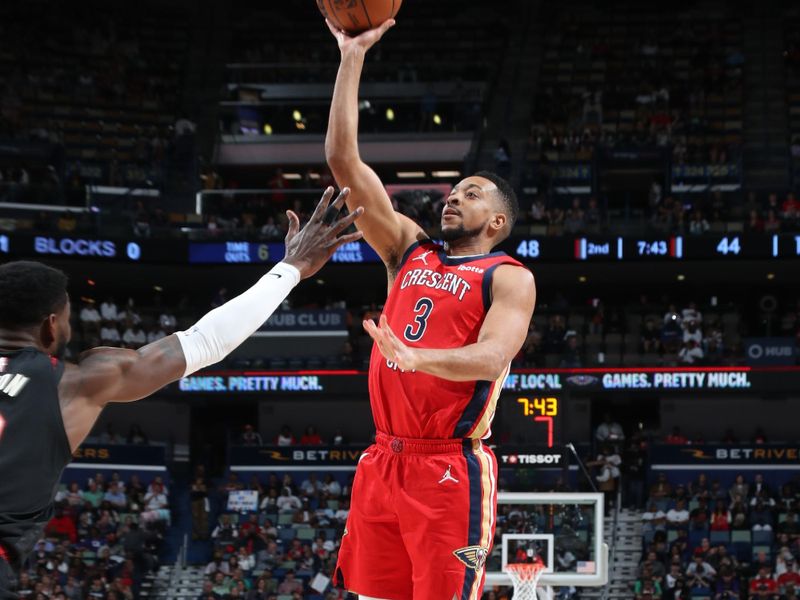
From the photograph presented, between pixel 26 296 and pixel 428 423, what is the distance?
79.2 inches

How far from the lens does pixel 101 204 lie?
25047 millimetres

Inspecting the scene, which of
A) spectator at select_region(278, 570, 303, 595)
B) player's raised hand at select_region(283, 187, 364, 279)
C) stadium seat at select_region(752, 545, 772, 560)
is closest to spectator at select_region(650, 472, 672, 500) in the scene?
stadium seat at select_region(752, 545, 772, 560)

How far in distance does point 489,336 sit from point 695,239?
67.5ft

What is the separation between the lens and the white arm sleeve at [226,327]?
A: 3969 millimetres

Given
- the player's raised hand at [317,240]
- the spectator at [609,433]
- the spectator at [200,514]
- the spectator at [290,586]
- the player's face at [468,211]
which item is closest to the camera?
the player's raised hand at [317,240]

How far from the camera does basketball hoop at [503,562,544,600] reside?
1240cm

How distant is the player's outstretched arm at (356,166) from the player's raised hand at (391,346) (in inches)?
46.9

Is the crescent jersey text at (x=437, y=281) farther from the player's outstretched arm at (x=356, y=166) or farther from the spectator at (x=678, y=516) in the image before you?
the spectator at (x=678, y=516)

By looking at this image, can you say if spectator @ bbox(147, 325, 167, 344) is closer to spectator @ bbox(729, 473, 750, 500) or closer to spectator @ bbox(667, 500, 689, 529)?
spectator @ bbox(667, 500, 689, 529)

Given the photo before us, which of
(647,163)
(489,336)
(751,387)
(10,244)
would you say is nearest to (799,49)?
(647,163)

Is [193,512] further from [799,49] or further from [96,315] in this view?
[799,49]

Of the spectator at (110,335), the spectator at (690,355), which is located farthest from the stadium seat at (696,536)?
the spectator at (110,335)

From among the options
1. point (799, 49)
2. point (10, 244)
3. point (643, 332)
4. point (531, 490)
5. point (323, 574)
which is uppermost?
point (799, 49)

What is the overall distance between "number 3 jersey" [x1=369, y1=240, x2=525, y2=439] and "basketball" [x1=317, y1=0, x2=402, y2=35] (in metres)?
1.18
